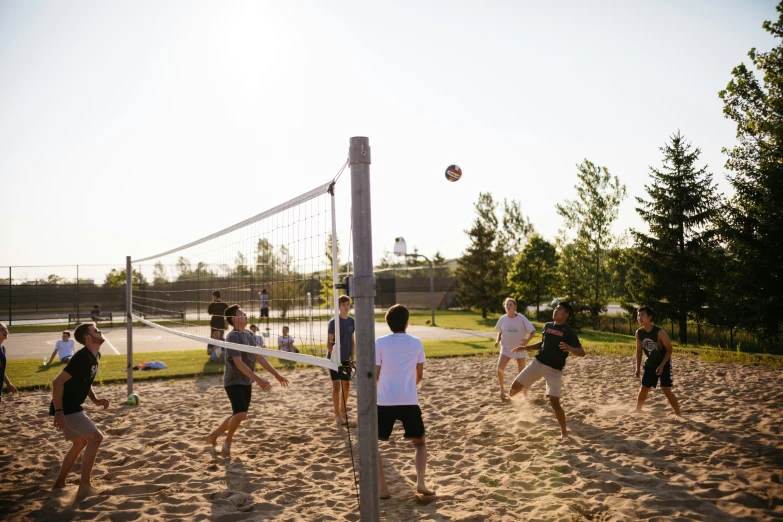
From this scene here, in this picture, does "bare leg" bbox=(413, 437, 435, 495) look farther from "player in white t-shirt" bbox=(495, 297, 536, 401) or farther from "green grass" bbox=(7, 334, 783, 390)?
"green grass" bbox=(7, 334, 783, 390)

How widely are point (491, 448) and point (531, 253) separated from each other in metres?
29.9

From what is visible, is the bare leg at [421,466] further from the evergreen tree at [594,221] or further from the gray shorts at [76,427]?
the evergreen tree at [594,221]

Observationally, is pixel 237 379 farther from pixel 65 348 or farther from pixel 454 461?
pixel 65 348

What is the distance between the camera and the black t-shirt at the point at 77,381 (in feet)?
15.9

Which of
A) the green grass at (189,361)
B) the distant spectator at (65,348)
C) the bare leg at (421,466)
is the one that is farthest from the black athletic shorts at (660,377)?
the distant spectator at (65,348)

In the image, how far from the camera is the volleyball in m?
19.4

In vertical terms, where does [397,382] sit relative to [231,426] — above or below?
above

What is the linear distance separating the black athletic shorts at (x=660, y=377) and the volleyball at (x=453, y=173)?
13.2m

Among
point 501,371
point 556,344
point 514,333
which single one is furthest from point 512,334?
point 556,344

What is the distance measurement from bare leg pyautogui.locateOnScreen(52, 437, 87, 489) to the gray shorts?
72 millimetres

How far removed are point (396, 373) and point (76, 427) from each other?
3.15m

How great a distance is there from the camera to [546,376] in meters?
6.39

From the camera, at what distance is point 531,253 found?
113 feet

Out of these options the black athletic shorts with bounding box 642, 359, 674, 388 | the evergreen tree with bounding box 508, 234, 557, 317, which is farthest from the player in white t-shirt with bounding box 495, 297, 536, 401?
the evergreen tree with bounding box 508, 234, 557, 317
